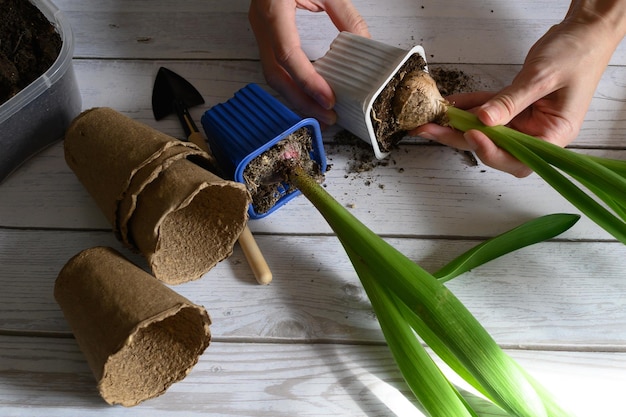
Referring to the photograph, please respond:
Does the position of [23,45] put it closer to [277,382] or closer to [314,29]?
[314,29]

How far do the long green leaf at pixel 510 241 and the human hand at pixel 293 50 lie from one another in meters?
0.32

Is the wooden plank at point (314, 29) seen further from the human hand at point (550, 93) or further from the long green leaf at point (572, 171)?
the long green leaf at point (572, 171)

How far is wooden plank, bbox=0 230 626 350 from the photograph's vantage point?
34.5 inches

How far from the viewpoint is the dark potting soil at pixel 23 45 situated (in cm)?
96

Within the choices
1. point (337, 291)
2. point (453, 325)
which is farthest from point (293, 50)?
point (453, 325)

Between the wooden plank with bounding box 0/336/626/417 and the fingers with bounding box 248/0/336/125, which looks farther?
the fingers with bounding box 248/0/336/125

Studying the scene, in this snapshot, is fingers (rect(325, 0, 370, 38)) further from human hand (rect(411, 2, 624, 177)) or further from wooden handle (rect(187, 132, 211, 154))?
wooden handle (rect(187, 132, 211, 154))

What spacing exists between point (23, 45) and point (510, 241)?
0.83 m

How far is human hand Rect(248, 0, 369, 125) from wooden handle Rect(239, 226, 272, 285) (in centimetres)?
24

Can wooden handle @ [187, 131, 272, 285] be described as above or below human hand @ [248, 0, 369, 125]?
below

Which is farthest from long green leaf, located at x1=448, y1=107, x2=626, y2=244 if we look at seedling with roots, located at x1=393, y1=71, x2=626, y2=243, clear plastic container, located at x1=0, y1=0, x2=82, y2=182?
clear plastic container, located at x1=0, y1=0, x2=82, y2=182

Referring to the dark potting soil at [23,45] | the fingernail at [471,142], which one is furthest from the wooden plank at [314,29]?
the fingernail at [471,142]

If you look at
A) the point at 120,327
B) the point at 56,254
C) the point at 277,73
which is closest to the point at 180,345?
the point at 120,327

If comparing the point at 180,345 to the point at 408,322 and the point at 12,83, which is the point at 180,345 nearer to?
the point at 408,322
